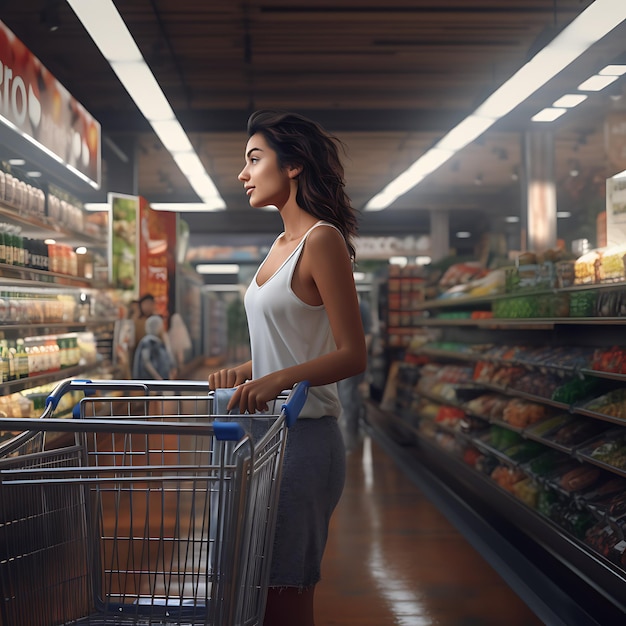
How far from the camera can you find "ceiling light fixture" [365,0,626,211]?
447 centimetres

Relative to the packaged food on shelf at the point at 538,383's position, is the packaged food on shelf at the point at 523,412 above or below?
below

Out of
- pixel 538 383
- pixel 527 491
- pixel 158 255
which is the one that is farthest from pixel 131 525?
pixel 158 255

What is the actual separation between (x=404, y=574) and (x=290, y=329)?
2604 millimetres

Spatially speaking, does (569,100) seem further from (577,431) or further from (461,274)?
(577,431)

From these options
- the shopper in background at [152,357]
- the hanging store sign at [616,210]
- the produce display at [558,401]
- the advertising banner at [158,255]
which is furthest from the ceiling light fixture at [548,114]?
the advertising banner at [158,255]

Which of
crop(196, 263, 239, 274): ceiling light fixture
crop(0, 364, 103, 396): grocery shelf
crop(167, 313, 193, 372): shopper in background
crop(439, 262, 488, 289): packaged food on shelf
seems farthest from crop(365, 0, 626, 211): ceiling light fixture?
crop(196, 263, 239, 274): ceiling light fixture

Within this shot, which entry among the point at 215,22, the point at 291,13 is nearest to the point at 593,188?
the point at 291,13

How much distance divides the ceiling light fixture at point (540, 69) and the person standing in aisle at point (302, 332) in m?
2.93

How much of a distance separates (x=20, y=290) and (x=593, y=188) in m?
3.22

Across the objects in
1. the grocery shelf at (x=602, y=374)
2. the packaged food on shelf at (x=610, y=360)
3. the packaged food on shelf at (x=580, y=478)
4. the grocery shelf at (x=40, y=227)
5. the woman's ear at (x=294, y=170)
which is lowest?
the packaged food on shelf at (x=580, y=478)

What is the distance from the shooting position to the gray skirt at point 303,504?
191cm

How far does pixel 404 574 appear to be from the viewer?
4.20 meters

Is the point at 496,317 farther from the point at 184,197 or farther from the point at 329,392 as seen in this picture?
the point at 184,197

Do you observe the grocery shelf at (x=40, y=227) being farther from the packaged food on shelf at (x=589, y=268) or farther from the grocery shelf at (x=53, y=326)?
the packaged food on shelf at (x=589, y=268)
